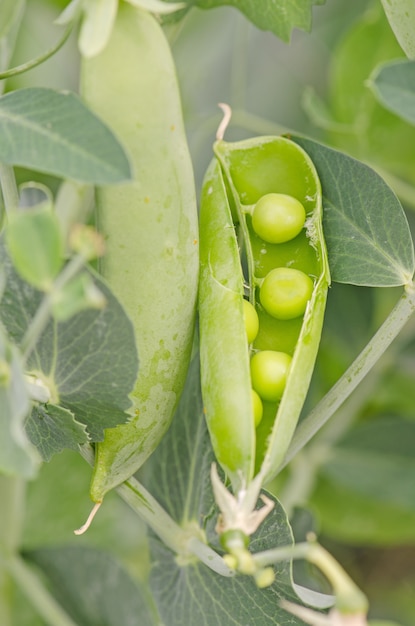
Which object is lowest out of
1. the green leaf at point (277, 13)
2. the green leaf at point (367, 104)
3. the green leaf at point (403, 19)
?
the green leaf at point (403, 19)

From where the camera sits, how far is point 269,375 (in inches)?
22.0

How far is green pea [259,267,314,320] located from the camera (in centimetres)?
59

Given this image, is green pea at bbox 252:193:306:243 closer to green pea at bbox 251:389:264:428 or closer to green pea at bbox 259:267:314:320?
green pea at bbox 259:267:314:320

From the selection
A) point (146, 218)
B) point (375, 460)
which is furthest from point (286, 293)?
point (375, 460)

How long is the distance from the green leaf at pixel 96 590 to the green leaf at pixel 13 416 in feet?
1.19

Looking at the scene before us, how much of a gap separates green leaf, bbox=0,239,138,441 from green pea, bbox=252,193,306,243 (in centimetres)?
16

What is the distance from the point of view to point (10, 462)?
0.44 metres

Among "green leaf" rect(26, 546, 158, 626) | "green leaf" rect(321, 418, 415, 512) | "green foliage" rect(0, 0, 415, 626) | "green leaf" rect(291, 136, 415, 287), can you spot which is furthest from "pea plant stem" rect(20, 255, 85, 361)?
"green leaf" rect(321, 418, 415, 512)

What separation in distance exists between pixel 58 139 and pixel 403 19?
0.31 m

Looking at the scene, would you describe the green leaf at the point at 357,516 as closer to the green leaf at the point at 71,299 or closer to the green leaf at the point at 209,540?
the green leaf at the point at 209,540

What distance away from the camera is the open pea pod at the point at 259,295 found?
54 cm

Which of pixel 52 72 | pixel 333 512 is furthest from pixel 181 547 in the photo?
pixel 52 72

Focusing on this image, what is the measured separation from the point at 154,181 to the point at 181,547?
30cm

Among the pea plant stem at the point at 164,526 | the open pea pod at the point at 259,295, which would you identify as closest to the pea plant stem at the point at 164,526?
the pea plant stem at the point at 164,526
